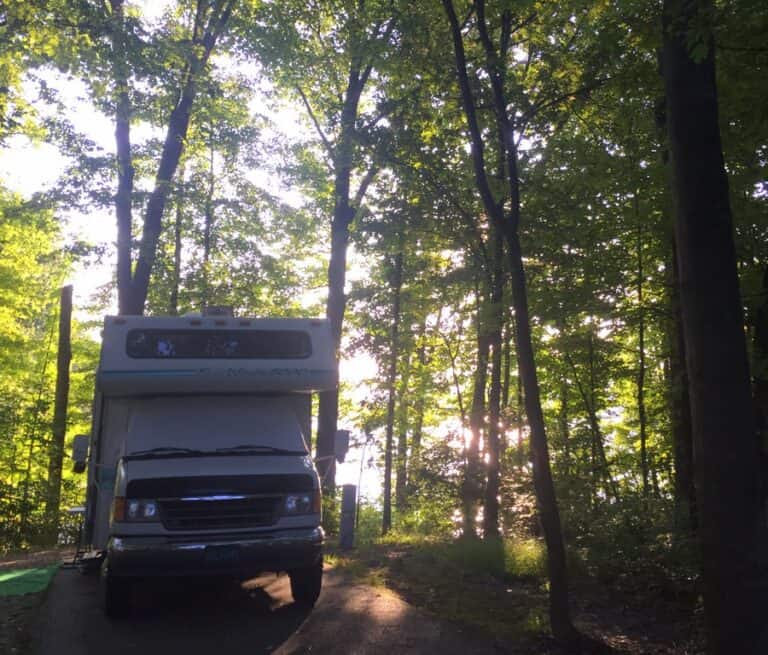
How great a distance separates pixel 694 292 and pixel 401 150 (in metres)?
5.99

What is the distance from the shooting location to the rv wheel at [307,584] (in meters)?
7.52

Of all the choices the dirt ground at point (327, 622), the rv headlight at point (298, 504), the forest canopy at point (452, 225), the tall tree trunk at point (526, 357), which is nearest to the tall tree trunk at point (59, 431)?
the forest canopy at point (452, 225)

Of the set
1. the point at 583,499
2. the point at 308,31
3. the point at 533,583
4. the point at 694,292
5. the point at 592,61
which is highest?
the point at 308,31

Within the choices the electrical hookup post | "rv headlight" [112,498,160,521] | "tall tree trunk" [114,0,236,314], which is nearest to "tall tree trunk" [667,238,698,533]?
the electrical hookup post

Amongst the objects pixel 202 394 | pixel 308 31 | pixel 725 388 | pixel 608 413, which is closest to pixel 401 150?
pixel 202 394

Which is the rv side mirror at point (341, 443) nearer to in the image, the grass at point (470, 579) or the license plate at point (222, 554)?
the grass at point (470, 579)

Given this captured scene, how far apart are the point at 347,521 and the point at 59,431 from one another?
12.4 meters

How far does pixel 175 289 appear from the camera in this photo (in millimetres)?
22719

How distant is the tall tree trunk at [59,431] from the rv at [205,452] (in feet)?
35.4

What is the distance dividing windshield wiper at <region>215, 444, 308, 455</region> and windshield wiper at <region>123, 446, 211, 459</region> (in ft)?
0.67

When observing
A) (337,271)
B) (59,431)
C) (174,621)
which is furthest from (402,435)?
(174,621)

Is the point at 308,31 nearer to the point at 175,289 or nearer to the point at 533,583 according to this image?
the point at 175,289

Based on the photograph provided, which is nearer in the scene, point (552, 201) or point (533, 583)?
point (533, 583)

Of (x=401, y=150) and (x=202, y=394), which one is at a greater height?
(x=401, y=150)
